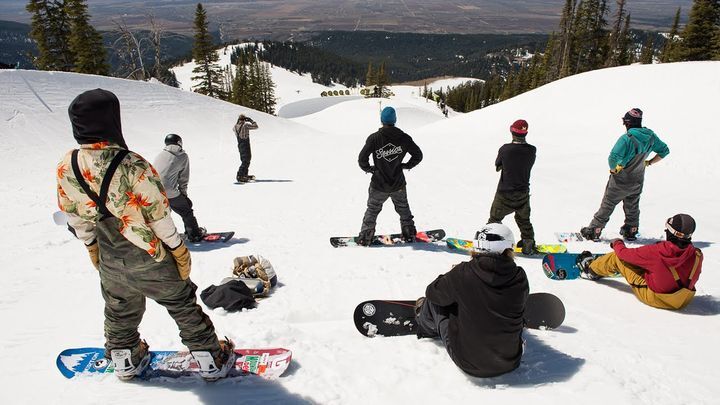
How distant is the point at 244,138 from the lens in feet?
40.2

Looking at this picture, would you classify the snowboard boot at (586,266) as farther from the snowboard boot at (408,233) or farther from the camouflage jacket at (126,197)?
the camouflage jacket at (126,197)

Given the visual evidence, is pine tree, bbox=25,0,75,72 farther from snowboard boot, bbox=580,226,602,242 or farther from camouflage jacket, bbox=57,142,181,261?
snowboard boot, bbox=580,226,602,242

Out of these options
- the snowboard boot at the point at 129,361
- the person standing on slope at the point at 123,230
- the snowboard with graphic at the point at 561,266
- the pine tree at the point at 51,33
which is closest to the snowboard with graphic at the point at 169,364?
the snowboard boot at the point at 129,361

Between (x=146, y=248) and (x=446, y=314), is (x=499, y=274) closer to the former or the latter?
(x=446, y=314)

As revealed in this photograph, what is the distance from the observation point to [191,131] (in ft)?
64.7

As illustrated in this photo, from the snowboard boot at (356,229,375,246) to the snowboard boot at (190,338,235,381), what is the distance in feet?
12.4

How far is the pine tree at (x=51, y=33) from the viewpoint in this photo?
34.2 metres

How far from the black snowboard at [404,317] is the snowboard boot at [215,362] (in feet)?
4.31

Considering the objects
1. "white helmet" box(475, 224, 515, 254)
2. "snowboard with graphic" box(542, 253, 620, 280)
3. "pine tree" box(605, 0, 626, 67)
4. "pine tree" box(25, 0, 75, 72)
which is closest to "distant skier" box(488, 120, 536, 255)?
"snowboard with graphic" box(542, 253, 620, 280)

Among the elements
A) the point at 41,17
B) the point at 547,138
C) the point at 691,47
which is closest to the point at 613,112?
the point at 547,138

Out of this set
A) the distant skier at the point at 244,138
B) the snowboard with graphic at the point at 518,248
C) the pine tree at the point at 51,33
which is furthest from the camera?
the pine tree at the point at 51,33

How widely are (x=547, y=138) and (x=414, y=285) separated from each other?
52.2 ft

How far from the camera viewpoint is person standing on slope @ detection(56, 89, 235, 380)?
2666 millimetres

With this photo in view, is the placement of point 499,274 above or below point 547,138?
above
